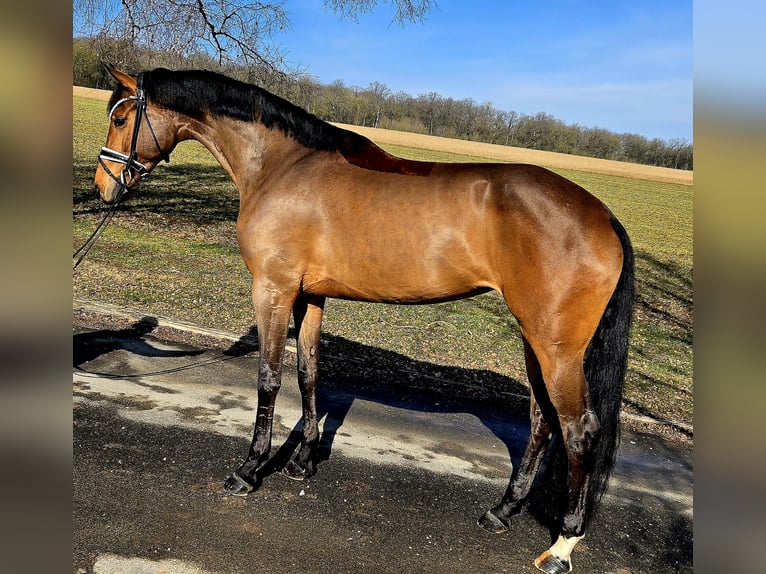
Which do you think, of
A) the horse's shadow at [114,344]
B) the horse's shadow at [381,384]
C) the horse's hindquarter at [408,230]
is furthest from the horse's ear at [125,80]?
the horse's shadow at [114,344]

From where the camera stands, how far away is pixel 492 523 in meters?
3.48

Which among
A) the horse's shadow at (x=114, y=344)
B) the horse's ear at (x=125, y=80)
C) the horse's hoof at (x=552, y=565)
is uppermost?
the horse's ear at (x=125, y=80)

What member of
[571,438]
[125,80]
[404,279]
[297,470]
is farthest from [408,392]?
[125,80]

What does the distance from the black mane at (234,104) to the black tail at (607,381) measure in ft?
6.51

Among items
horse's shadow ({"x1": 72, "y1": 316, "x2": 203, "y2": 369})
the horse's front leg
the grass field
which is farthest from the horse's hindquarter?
horse's shadow ({"x1": 72, "y1": 316, "x2": 203, "y2": 369})

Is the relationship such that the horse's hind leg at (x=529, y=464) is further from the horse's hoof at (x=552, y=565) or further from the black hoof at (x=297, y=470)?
the black hoof at (x=297, y=470)

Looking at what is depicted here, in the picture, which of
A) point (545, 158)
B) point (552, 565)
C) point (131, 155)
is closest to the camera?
point (552, 565)

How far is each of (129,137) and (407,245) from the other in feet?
7.11

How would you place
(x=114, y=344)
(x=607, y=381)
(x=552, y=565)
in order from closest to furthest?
(x=552, y=565) → (x=607, y=381) → (x=114, y=344)

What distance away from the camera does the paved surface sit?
9.98 ft

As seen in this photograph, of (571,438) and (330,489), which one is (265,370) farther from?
(571,438)

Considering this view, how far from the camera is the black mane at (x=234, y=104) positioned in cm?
381

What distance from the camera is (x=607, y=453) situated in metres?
3.28

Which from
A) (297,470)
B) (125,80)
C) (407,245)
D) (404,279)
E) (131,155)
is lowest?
(297,470)
